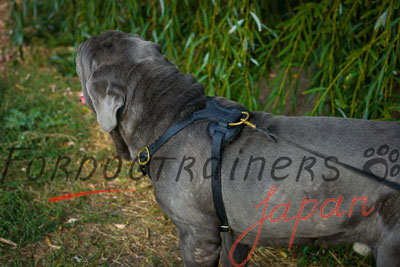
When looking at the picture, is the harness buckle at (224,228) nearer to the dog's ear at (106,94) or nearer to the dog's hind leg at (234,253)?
the dog's hind leg at (234,253)

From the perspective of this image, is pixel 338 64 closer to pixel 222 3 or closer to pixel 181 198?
pixel 222 3

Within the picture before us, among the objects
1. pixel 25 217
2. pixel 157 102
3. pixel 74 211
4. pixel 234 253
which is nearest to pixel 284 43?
pixel 157 102

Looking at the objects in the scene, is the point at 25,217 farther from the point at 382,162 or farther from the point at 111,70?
the point at 382,162

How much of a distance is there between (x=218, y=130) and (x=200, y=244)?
0.60 metres

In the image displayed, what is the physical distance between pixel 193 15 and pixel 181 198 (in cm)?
210

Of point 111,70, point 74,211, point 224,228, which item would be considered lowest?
point 74,211

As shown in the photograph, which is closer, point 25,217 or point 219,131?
point 219,131

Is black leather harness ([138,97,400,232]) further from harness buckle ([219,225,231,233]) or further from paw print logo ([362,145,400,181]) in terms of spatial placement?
paw print logo ([362,145,400,181])

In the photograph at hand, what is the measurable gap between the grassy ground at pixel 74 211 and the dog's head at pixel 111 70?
0.79 metres

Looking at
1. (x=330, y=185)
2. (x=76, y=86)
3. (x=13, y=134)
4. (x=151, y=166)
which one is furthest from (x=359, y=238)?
(x=76, y=86)

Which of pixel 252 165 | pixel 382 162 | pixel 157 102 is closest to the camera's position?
pixel 382 162

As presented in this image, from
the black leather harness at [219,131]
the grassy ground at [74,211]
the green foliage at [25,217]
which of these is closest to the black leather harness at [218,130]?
the black leather harness at [219,131]

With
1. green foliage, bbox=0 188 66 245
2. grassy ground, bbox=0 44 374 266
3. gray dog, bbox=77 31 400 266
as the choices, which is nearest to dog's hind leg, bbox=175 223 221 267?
gray dog, bbox=77 31 400 266

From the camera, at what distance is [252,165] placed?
6.15 ft
